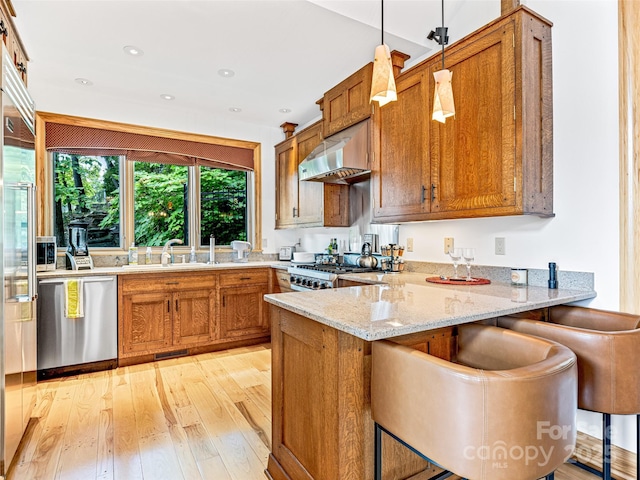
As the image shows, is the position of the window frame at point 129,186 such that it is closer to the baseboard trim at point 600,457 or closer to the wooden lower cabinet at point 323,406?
the wooden lower cabinet at point 323,406

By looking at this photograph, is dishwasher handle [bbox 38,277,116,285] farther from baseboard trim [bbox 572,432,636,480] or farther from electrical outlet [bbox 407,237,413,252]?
baseboard trim [bbox 572,432,636,480]

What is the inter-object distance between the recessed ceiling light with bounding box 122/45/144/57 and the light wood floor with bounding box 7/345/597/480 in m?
2.73

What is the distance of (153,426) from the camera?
225cm

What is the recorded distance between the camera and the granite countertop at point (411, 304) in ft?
4.06

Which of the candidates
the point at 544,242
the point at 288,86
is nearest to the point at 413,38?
the point at 288,86

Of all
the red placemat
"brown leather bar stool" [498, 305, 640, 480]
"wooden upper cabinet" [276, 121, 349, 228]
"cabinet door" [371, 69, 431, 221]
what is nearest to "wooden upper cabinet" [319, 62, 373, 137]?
"cabinet door" [371, 69, 431, 221]

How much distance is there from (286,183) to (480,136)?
2800mm

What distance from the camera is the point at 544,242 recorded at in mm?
2135

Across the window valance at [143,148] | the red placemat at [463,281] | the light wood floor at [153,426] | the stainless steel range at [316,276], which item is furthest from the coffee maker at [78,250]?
the red placemat at [463,281]

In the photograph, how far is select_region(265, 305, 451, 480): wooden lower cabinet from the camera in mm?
1311

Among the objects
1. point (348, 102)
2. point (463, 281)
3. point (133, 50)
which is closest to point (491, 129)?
point (463, 281)

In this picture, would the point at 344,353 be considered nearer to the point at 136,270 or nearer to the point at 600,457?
the point at 600,457

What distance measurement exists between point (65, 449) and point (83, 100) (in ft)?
10.8

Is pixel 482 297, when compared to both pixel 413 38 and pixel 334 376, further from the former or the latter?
pixel 413 38
